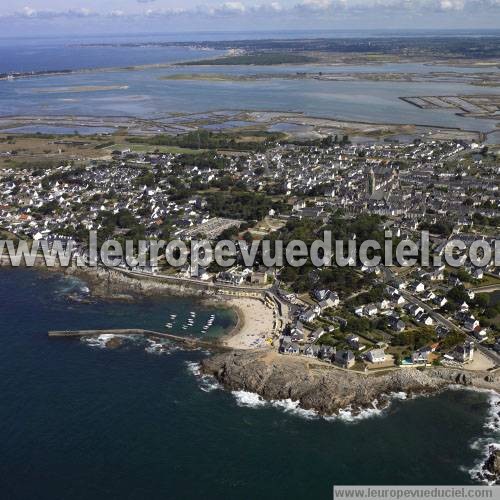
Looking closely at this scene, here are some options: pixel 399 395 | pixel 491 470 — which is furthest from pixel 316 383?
pixel 491 470

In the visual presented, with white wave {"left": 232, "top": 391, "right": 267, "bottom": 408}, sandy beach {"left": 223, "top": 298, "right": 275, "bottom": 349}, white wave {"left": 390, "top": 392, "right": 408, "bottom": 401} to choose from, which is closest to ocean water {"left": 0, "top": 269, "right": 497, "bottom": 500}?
white wave {"left": 232, "top": 391, "right": 267, "bottom": 408}

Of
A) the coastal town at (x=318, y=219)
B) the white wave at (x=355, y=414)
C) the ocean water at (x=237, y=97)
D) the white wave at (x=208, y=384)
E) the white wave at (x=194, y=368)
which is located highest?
the ocean water at (x=237, y=97)

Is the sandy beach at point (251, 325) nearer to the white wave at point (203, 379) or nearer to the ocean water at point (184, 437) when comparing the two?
the ocean water at point (184, 437)

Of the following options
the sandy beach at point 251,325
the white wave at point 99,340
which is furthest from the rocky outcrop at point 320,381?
the white wave at point 99,340

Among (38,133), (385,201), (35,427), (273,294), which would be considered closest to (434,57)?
(38,133)

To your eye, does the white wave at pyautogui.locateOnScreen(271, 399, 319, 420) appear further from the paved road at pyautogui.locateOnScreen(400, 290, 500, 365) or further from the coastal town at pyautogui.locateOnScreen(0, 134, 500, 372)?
the paved road at pyautogui.locateOnScreen(400, 290, 500, 365)

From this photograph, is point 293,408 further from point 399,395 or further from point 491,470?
point 491,470
